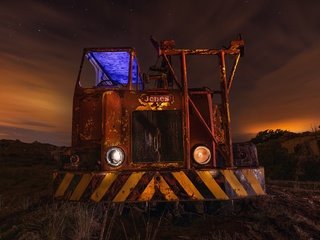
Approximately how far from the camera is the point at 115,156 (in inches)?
205

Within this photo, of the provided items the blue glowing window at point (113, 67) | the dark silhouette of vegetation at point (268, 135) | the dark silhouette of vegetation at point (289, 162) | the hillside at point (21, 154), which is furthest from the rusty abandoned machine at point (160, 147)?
the dark silhouette of vegetation at point (268, 135)

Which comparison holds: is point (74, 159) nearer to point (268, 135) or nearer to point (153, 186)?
point (153, 186)

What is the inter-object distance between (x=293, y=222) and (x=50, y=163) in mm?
14623

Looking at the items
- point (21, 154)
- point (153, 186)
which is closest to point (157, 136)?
point (153, 186)

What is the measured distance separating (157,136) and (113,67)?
198cm

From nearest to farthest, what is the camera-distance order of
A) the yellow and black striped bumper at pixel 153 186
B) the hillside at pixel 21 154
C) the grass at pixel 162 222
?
the grass at pixel 162 222
the yellow and black striped bumper at pixel 153 186
the hillside at pixel 21 154

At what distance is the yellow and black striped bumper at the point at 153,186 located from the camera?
4.82m

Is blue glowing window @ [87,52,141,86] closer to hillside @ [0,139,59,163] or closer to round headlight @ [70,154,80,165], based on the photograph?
round headlight @ [70,154,80,165]

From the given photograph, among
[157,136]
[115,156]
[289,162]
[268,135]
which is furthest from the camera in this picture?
[268,135]

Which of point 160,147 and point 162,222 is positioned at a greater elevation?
point 160,147

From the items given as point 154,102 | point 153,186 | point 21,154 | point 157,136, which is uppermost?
point 21,154

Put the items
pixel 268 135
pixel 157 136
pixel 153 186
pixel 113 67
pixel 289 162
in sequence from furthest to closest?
pixel 268 135 < pixel 289 162 < pixel 113 67 < pixel 157 136 < pixel 153 186

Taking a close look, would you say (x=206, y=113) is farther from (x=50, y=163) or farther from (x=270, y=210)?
(x=50, y=163)

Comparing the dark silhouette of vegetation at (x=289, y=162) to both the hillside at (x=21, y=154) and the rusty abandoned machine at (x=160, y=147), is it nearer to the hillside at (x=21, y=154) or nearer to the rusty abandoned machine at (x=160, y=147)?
the rusty abandoned machine at (x=160, y=147)
